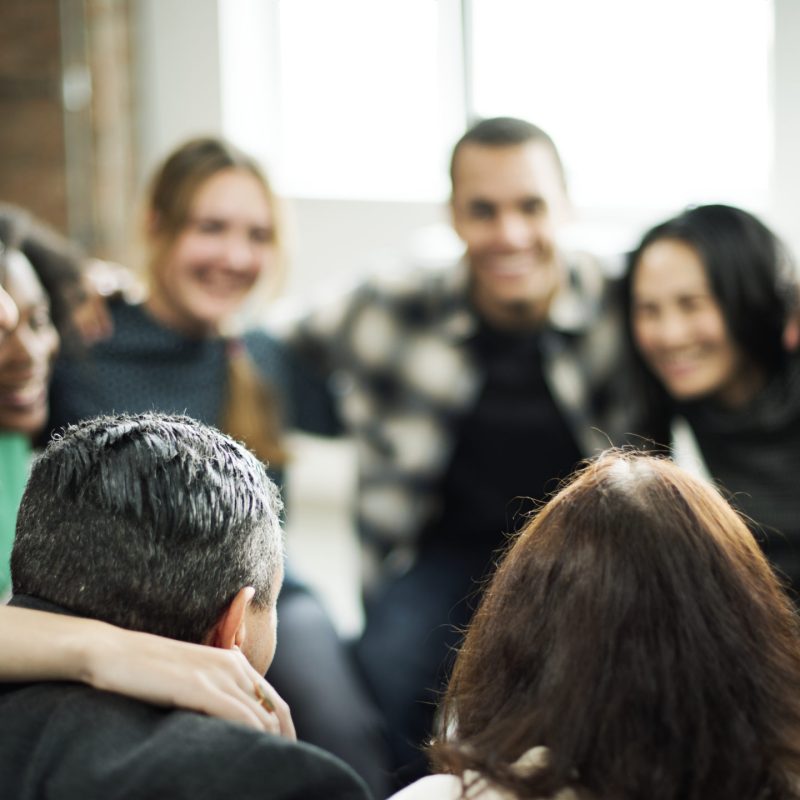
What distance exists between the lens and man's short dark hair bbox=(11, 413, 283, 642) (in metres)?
1.01

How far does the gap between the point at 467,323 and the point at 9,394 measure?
945 mm

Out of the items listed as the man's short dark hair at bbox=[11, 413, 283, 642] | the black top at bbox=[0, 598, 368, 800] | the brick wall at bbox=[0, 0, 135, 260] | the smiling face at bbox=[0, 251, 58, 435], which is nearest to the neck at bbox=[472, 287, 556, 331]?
the smiling face at bbox=[0, 251, 58, 435]

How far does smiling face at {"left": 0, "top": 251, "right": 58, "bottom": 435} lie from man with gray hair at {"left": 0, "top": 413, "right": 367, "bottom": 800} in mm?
815

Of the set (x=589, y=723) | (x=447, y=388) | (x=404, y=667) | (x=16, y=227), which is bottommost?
(x=404, y=667)

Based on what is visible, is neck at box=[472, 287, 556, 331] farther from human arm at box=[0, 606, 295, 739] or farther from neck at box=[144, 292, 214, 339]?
human arm at box=[0, 606, 295, 739]

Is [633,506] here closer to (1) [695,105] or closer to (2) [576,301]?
(2) [576,301]

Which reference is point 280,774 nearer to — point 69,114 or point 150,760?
point 150,760

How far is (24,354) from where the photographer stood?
6.20 feet

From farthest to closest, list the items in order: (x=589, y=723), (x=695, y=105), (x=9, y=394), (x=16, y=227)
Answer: (x=695, y=105)
(x=16, y=227)
(x=9, y=394)
(x=589, y=723)

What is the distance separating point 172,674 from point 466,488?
1.36m

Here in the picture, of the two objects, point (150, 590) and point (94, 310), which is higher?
point (94, 310)

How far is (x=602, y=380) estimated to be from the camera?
2.28 m

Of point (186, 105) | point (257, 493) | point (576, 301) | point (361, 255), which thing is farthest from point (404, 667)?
point (186, 105)

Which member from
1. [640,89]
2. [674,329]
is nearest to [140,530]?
[674,329]
